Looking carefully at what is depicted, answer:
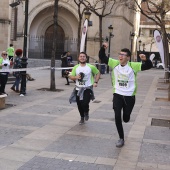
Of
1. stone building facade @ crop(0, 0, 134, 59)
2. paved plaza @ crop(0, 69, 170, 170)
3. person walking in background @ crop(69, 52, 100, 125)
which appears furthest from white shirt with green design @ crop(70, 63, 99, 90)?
stone building facade @ crop(0, 0, 134, 59)

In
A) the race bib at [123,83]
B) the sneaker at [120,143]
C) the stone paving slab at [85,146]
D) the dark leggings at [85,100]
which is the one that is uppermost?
the race bib at [123,83]

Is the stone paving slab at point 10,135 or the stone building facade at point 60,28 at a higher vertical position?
the stone building facade at point 60,28

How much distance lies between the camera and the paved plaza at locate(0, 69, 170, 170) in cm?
570

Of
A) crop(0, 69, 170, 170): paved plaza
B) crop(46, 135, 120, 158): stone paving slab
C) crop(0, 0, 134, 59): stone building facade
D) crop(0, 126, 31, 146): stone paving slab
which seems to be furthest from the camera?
crop(0, 0, 134, 59): stone building facade

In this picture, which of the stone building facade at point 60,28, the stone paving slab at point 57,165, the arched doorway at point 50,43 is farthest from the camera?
the arched doorway at point 50,43

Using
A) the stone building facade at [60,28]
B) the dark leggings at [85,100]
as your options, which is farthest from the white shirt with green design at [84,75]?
the stone building facade at [60,28]

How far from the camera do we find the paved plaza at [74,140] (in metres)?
5.70

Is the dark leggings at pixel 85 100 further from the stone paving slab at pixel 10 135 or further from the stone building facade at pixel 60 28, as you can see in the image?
the stone building facade at pixel 60 28

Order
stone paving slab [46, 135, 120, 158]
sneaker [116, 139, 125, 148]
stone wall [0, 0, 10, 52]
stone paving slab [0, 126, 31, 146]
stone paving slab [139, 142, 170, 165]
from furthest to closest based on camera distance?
stone wall [0, 0, 10, 52]
stone paving slab [0, 126, 31, 146]
sneaker [116, 139, 125, 148]
stone paving slab [46, 135, 120, 158]
stone paving slab [139, 142, 170, 165]

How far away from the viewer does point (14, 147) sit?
6.46 meters

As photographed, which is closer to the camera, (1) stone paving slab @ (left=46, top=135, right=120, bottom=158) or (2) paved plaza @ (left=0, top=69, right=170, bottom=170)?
(2) paved plaza @ (left=0, top=69, right=170, bottom=170)

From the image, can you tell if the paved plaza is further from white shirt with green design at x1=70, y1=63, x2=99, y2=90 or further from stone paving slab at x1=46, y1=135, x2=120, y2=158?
white shirt with green design at x1=70, y1=63, x2=99, y2=90

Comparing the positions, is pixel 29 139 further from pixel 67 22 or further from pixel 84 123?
pixel 67 22

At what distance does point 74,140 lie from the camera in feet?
23.6
